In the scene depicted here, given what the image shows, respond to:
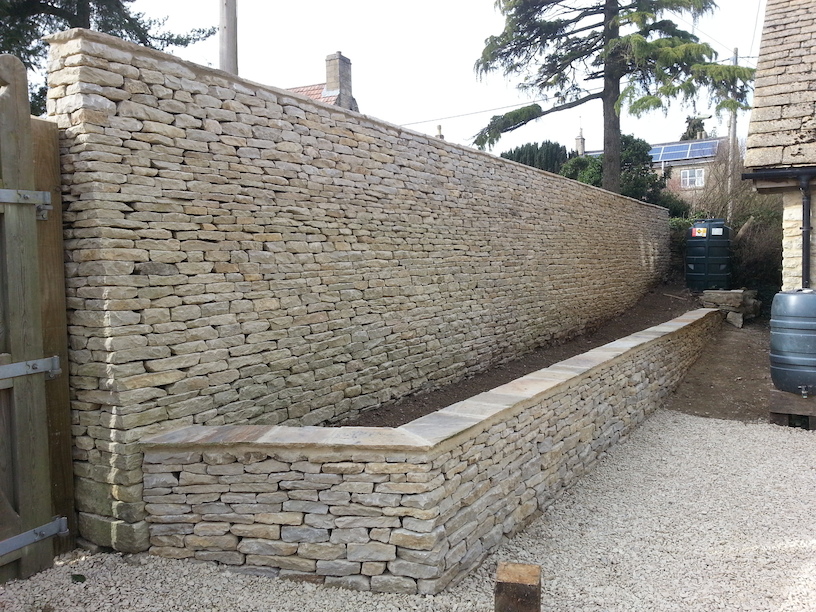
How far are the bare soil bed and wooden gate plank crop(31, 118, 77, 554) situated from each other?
7.81ft

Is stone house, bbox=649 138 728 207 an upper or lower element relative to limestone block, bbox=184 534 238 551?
upper

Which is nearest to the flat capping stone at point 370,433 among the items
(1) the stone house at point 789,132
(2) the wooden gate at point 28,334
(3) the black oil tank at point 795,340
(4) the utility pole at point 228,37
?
(2) the wooden gate at point 28,334

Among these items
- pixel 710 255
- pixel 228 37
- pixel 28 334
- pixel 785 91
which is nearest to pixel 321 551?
pixel 28 334

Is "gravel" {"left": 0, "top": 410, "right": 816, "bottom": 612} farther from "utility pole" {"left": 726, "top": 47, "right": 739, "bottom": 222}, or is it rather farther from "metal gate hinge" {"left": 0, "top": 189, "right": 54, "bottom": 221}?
"utility pole" {"left": 726, "top": 47, "right": 739, "bottom": 222}

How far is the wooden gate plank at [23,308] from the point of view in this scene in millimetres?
3283

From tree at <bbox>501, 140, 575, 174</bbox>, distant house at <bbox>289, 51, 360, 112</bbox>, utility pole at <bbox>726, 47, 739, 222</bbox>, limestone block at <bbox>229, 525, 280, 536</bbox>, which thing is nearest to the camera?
limestone block at <bbox>229, 525, 280, 536</bbox>

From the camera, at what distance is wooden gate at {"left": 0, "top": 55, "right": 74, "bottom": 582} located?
10.8ft

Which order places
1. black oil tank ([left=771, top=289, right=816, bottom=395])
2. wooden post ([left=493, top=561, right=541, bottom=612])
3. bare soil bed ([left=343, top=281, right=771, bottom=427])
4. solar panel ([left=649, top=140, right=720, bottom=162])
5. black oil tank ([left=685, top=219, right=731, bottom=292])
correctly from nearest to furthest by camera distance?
wooden post ([left=493, top=561, right=541, bottom=612]) → bare soil bed ([left=343, top=281, right=771, bottom=427]) → black oil tank ([left=771, top=289, right=816, bottom=395]) → black oil tank ([left=685, top=219, right=731, bottom=292]) → solar panel ([left=649, top=140, right=720, bottom=162])

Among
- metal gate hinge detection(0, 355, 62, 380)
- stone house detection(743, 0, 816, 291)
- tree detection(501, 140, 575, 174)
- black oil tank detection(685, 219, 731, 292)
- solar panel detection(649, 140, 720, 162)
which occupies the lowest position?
metal gate hinge detection(0, 355, 62, 380)

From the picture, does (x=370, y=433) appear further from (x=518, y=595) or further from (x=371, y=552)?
(x=518, y=595)

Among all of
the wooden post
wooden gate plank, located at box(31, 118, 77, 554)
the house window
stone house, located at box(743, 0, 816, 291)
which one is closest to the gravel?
wooden gate plank, located at box(31, 118, 77, 554)

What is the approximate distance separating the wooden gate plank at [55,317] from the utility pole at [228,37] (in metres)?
3.53

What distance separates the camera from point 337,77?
1684 cm

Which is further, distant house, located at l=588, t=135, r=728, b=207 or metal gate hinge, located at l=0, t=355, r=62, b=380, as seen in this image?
distant house, located at l=588, t=135, r=728, b=207
